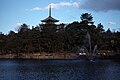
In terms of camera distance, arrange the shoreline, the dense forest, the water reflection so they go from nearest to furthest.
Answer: the water reflection, the shoreline, the dense forest

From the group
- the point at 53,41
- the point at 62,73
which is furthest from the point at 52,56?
the point at 62,73

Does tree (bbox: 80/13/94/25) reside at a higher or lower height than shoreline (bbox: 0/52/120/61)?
higher

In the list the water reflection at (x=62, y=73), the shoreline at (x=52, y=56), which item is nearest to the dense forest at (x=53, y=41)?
the shoreline at (x=52, y=56)

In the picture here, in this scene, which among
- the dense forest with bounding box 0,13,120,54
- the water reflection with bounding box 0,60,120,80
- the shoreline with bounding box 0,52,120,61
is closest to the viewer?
the water reflection with bounding box 0,60,120,80

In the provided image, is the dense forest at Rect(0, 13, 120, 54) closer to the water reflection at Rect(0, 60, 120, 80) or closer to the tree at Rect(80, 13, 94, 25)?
the tree at Rect(80, 13, 94, 25)

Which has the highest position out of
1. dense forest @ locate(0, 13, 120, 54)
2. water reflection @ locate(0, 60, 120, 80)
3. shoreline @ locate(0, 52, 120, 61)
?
dense forest @ locate(0, 13, 120, 54)

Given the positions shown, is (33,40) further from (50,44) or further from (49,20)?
(49,20)

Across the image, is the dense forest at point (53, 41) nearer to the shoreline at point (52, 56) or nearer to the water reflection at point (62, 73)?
the shoreline at point (52, 56)

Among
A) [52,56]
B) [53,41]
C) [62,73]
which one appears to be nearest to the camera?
[62,73]

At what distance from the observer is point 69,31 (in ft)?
314

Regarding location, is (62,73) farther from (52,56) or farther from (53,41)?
A: (53,41)

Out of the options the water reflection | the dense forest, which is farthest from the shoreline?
the water reflection

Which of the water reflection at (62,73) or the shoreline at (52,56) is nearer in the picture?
the water reflection at (62,73)

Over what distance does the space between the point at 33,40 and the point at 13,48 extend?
7180mm
